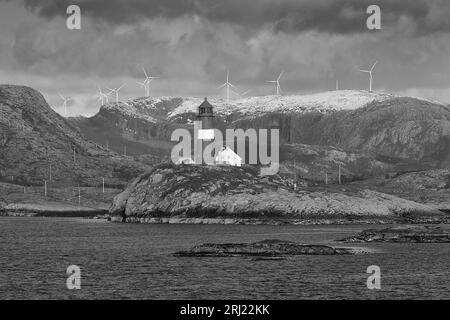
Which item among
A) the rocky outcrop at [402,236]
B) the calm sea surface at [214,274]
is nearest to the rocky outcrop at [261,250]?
the calm sea surface at [214,274]

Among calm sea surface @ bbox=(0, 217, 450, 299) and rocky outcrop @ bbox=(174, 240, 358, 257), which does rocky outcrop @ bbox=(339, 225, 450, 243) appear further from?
rocky outcrop @ bbox=(174, 240, 358, 257)

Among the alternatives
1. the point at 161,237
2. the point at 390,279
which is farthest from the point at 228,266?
the point at 161,237

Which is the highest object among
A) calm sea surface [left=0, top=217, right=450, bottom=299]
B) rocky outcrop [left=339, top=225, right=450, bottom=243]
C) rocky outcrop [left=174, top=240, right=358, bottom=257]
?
rocky outcrop [left=339, top=225, right=450, bottom=243]

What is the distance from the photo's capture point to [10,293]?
101 meters

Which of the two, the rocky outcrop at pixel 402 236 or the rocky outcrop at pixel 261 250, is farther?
the rocky outcrop at pixel 402 236

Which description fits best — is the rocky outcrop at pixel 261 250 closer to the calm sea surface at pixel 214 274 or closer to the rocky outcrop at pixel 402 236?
the calm sea surface at pixel 214 274

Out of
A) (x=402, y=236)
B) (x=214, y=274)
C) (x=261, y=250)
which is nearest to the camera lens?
(x=214, y=274)

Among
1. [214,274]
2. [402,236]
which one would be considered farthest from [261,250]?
[402,236]

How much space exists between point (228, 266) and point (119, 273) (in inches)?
597

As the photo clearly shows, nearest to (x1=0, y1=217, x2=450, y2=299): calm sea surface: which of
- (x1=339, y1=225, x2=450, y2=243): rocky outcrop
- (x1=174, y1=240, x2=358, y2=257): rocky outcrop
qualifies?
(x1=174, y1=240, x2=358, y2=257): rocky outcrop

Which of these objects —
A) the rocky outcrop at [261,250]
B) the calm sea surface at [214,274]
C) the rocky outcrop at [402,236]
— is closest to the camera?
the calm sea surface at [214,274]

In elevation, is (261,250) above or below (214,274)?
above

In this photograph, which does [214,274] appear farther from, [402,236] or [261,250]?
[402,236]
